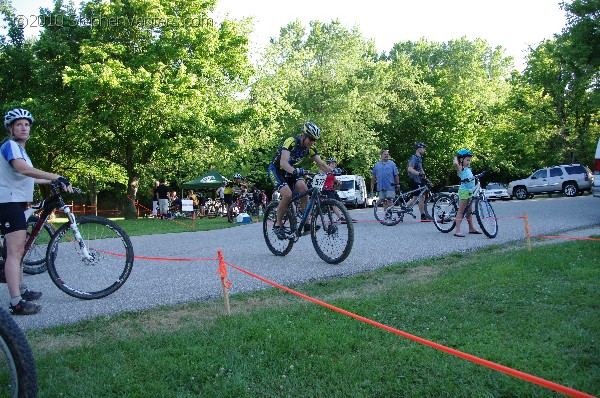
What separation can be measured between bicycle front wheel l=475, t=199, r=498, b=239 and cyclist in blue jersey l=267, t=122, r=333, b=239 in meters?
3.85

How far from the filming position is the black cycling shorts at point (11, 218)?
4.73m

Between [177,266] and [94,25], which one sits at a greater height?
[94,25]

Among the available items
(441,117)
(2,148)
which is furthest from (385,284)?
(441,117)

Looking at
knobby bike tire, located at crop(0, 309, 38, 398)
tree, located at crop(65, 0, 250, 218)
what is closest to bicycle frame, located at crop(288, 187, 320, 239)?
knobby bike tire, located at crop(0, 309, 38, 398)

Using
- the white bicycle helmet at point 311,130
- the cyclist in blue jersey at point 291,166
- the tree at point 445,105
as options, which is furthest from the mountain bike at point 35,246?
the tree at point 445,105

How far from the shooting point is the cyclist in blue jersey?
724 cm

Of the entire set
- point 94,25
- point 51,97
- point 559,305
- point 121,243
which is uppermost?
point 94,25

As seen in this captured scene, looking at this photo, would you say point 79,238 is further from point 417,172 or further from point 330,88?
point 330,88

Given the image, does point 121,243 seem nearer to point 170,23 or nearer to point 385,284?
point 385,284

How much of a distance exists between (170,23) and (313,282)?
23.1 m

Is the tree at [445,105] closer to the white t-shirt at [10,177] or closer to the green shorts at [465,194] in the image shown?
the green shorts at [465,194]

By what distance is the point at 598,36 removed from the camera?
2175cm

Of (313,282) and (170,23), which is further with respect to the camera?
(170,23)

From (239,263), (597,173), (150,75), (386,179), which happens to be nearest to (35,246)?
(239,263)
